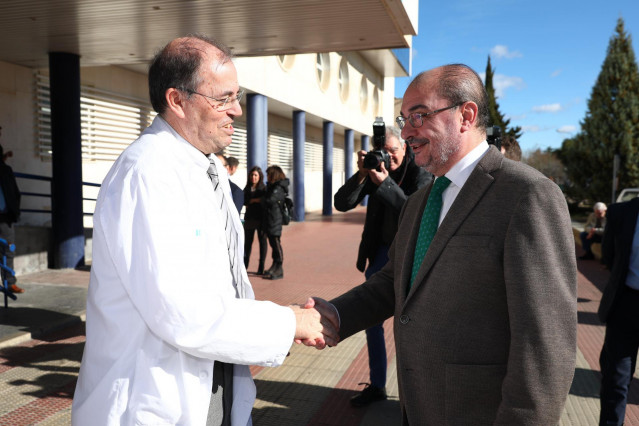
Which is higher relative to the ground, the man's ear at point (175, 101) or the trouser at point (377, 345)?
the man's ear at point (175, 101)

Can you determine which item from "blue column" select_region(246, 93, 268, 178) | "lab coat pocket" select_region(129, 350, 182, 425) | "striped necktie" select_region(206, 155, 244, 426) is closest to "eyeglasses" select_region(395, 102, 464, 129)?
"striped necktie" select_region(206, 155, 244, 426)

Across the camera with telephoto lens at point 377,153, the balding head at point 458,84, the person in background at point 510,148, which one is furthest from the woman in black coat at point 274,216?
the balding head at point 458,84

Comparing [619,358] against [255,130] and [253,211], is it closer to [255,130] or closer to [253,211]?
[253,211]

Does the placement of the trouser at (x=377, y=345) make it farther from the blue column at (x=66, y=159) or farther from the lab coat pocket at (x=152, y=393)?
the blue column at (x=66, y=159)

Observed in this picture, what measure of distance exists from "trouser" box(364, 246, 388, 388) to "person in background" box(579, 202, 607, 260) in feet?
25.0

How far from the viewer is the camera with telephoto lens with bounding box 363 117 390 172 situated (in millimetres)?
3551

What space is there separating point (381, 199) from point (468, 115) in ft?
5.98

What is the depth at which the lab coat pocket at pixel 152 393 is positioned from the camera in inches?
58.6

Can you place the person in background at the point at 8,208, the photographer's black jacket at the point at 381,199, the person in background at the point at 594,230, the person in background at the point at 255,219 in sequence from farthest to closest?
1. the person in background at the point at 594,230
2. the person in background at the point at 255,219
3. the person in background at the point at 8,208
4. the photographer's black jacket at the point at 381,199

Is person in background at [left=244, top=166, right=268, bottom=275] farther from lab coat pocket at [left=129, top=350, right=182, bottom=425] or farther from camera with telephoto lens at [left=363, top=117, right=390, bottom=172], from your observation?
lab coat pocket at [left=129, top=350, right=182, bottom=425]

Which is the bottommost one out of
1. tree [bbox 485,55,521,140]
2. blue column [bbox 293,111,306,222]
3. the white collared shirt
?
the white collared shirt

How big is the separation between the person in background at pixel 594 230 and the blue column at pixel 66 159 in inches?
371

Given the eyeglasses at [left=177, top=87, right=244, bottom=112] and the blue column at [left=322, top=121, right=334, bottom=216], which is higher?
the blue column at [left=322, top=121, right=334, bottom=216]

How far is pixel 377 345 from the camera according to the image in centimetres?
396
